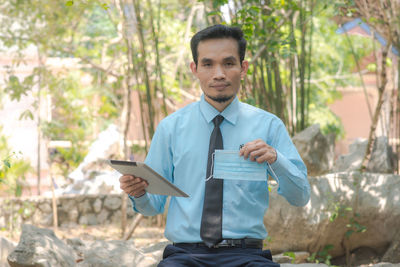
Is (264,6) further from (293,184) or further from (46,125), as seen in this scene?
(46,125)

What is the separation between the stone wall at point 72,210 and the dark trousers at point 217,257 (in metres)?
4.75

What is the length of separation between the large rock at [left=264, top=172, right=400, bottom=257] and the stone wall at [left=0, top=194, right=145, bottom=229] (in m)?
3.14

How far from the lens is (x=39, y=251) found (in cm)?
265

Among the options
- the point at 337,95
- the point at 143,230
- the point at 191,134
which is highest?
the point at 337,95

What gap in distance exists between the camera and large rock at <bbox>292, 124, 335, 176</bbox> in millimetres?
4586

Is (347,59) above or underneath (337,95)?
above

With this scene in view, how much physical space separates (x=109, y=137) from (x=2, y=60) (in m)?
3.90

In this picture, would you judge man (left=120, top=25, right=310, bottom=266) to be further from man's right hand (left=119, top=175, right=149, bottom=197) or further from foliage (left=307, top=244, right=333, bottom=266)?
foliage (left=307, top=244, right=333, bottom=266)

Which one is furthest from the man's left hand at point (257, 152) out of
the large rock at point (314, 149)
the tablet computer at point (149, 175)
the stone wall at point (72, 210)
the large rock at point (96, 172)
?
the large rock at point (96, 172)

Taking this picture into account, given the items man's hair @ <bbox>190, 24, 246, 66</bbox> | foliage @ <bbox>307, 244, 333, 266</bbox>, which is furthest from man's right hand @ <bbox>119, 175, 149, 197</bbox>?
foliage @ <bbox>307, 244, 333, 266</bbox>

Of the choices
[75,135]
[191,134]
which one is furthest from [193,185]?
[75,135]

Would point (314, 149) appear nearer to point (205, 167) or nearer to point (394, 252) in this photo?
point (394, 252)

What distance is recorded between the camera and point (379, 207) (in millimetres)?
3793

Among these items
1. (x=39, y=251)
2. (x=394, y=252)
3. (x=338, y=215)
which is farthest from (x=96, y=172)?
(x=39, y=251)
